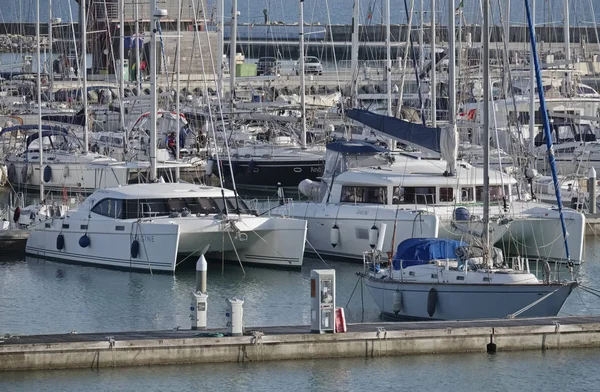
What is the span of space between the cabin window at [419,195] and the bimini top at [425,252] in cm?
705

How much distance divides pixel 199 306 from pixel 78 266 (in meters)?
12.0

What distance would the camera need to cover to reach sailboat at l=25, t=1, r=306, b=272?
35.2 m

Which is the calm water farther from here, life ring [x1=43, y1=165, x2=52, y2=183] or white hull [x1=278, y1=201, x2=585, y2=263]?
life ring [x1=43, y1=165, x2=52, y2=183]

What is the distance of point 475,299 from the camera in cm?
2806

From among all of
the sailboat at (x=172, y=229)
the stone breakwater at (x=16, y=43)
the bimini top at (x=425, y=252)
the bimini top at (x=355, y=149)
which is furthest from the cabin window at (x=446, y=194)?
the stone breakwater at (x=16, y=43)

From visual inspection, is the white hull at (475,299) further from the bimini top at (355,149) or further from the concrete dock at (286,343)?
the bimini top at (355,149)

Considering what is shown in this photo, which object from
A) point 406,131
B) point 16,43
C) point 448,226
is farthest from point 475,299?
point 16,43

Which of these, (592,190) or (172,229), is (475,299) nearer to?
(172,229)

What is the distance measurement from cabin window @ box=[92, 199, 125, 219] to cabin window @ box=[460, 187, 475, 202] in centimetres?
786

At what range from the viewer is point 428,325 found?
26391mm

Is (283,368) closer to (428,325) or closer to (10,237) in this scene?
(428,325)

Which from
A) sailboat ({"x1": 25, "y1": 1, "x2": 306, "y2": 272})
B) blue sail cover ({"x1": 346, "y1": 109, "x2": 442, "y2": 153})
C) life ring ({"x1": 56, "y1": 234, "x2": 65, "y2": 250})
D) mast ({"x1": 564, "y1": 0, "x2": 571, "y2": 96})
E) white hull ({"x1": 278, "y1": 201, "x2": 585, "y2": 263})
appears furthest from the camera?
mast ({"x1": 564, "y1": 0, "x2": 571, "y2": 96})

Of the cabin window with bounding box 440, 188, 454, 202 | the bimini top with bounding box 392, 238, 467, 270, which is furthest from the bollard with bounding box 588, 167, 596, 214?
the bimini top with bounding box 392, 238, 467, 270

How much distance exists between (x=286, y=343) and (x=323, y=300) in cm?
91
